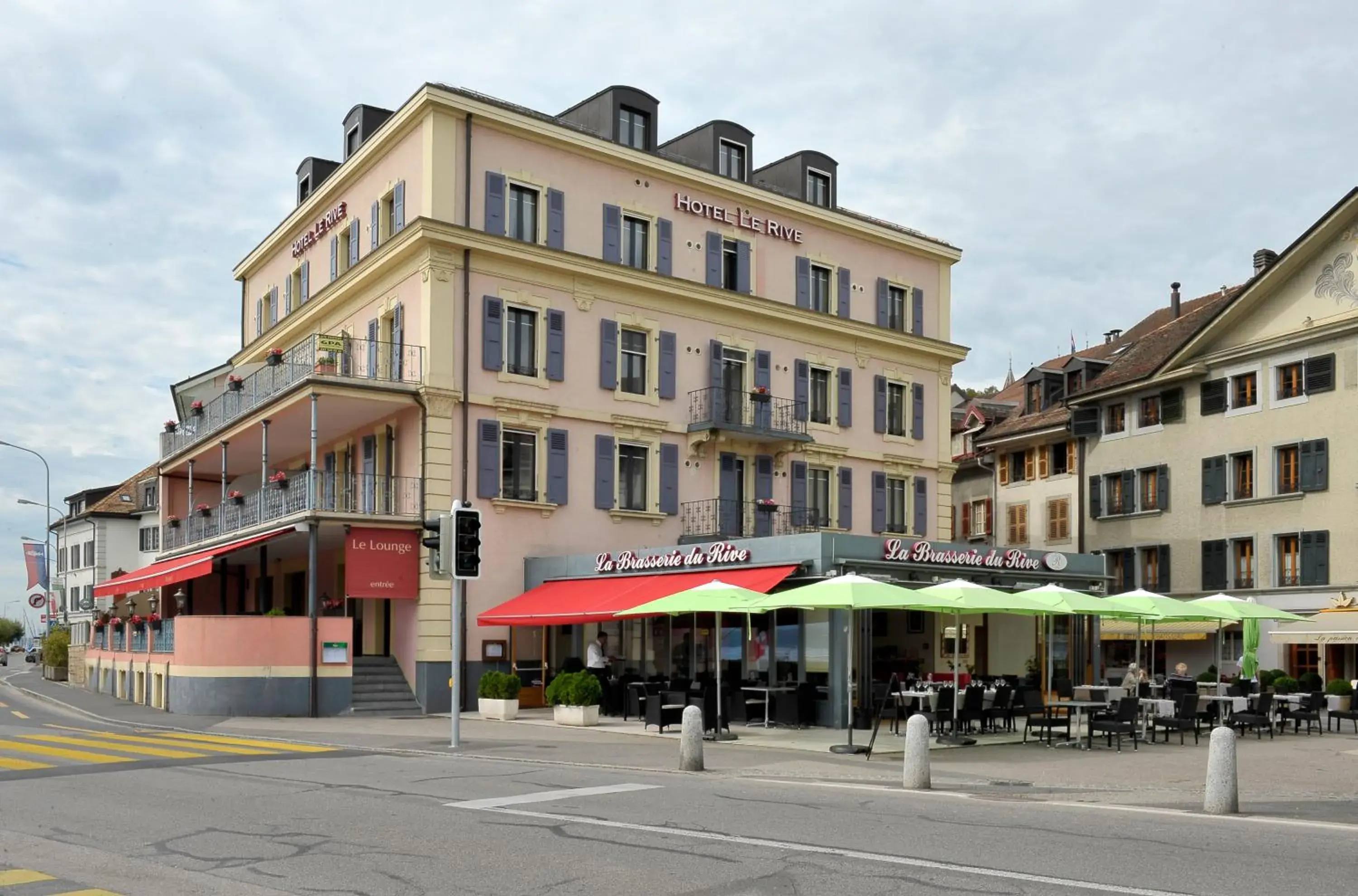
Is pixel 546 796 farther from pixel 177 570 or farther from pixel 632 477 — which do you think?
pixel 177 570

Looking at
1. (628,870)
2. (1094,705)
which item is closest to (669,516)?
(1094,705)

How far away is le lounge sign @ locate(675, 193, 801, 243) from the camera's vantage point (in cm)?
3578

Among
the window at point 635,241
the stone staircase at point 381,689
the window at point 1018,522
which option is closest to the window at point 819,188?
the window at point 635,241

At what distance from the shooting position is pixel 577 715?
82.7ft

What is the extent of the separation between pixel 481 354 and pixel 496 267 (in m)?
2.14

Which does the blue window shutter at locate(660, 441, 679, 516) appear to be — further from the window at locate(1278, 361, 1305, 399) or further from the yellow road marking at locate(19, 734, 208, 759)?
the window at locate(1278, 361, 1305, 399)

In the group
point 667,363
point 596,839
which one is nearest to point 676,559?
point 667,363

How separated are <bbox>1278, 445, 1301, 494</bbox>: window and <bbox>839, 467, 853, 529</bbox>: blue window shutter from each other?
472 inches

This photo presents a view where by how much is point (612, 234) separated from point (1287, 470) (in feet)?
65.9

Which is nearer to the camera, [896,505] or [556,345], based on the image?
[556,345]

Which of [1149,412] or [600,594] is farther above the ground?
[1149,412]

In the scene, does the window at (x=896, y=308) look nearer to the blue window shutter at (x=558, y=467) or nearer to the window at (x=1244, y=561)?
the window at (x=1244, y=561)

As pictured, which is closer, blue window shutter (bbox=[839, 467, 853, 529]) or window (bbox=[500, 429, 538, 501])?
window (bbox=[500, 429, 538, 501])

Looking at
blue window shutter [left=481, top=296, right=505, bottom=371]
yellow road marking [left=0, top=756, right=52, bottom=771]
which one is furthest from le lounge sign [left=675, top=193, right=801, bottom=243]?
yellow road marking [left=0, top=756, right=52, bottom=771]
